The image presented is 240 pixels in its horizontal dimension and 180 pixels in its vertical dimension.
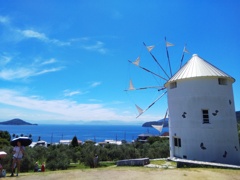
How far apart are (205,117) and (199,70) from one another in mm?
3922

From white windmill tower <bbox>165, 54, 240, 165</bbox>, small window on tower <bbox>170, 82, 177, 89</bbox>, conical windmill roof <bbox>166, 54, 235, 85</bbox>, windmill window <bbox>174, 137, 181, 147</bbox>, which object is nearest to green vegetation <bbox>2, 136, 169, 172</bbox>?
windmill window <bbox>174, 137, 181, 147</bbox>

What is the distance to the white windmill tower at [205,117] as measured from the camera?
59.5ft

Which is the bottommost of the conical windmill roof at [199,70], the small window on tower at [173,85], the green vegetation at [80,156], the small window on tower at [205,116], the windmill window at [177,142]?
the green vegetation at [80,156]

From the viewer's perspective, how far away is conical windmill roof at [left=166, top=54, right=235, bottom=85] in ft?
62.2

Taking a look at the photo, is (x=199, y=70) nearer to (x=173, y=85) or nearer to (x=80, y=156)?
(x=173, y=85)

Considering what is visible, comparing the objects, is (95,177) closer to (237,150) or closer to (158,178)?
(158,178)

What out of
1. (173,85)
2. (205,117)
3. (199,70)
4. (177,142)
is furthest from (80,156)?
(199,70)

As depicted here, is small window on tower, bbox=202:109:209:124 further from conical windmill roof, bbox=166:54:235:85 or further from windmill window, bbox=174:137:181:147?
conical windmill roof, bbox=166:54:235:85

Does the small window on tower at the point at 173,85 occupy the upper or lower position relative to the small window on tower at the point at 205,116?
upper

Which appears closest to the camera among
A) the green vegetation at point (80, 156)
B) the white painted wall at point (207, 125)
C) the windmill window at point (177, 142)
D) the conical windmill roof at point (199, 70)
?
the white painted wall at point (207, 125)

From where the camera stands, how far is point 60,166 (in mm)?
28203

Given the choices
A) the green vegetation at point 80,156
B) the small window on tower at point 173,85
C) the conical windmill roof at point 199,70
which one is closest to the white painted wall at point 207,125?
the conical windmill roof at point 199,70

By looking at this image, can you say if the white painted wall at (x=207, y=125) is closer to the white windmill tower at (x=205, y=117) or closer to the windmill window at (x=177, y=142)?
the white windmill tower at (x=205, y=117)

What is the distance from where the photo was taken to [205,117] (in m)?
18.5
